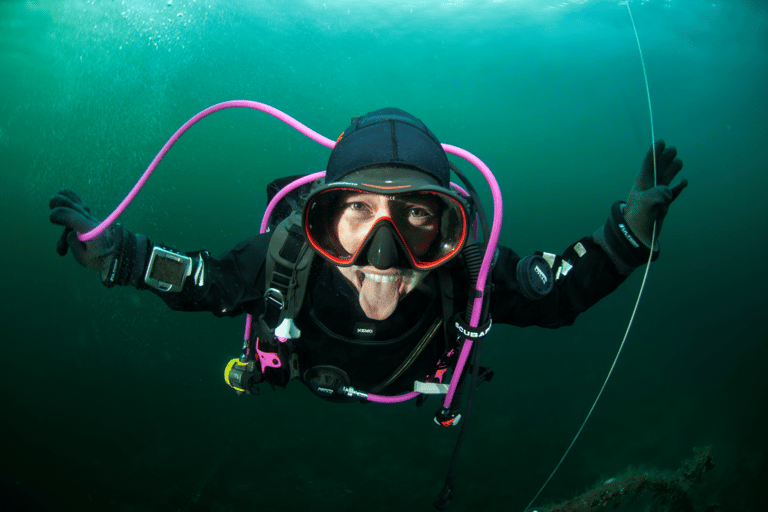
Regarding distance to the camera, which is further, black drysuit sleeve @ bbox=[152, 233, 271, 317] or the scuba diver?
black drysuit sleeve @ bbox=[152, 233, 271, 317]

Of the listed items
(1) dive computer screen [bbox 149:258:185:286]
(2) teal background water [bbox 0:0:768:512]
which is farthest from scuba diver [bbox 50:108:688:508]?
(2) teal background water [bbox 0:0:768:512]

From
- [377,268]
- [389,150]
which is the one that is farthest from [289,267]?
[389,150]

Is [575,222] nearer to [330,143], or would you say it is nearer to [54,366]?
[330,143]

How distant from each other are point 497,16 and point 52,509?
19.5m

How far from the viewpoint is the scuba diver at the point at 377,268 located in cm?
174

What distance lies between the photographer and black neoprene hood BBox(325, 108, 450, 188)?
66.4 inches

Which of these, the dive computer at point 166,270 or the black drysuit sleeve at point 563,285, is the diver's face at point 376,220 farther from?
the dive computer at point 166,270

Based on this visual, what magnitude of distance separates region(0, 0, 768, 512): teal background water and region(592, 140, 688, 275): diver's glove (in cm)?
708

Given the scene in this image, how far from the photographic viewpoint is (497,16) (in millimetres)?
11680

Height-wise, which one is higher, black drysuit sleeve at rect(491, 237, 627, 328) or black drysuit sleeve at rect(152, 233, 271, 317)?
black drysuit sleeve at rect(491, 237, 627, 328)

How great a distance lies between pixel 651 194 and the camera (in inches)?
76.5

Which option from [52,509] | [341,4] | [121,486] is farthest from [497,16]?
[52,509]

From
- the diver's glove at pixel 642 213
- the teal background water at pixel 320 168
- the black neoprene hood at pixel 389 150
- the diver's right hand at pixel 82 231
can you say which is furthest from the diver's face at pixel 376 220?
the teal background water at pixel 320 168

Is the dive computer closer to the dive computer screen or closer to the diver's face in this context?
the dive computer screen
